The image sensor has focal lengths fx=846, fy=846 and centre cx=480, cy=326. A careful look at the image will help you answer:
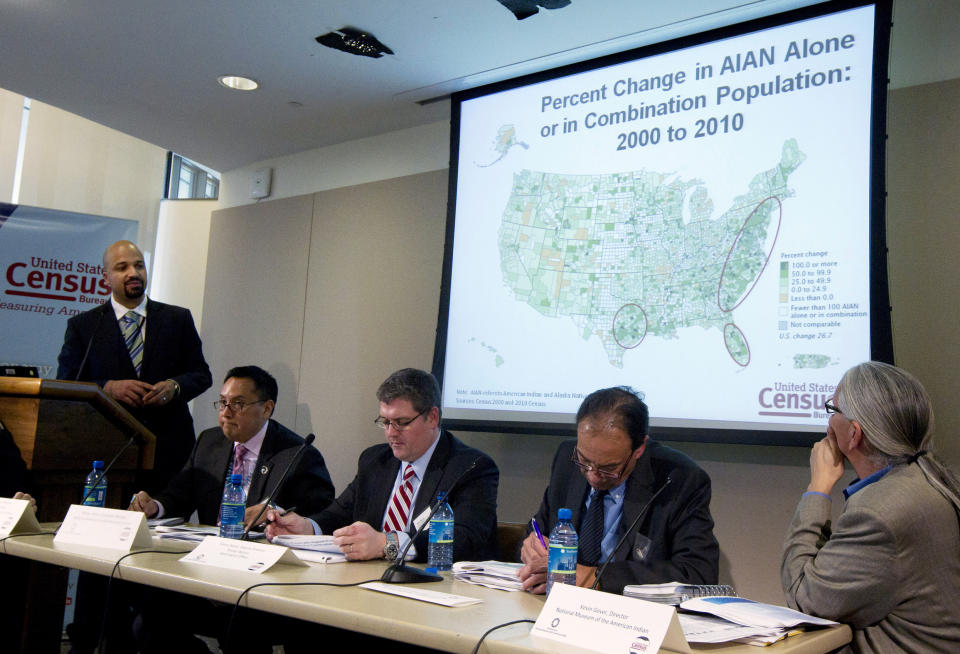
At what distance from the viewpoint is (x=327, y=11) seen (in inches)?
136

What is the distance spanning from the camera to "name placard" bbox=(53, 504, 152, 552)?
89.4 inches

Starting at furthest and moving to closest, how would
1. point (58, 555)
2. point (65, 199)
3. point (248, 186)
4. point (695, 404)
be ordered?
point (65, 199) < point (248, 186) < point (695, 404) < point (58, 555)

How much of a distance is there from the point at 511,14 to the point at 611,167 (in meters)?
0.75

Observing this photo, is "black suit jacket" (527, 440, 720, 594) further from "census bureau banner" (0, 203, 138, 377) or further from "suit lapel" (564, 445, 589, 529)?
"census bureau banner" (0, 203, 138, 377)

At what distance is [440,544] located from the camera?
234cm

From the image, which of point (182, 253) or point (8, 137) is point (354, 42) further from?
point (8, 137)

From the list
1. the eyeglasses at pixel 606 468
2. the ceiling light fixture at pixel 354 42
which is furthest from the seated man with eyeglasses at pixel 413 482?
the ceiling light fixture at pixel 354 42

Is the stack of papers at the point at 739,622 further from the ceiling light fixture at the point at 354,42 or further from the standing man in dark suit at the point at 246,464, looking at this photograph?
the ceiling light fixture at the point at 354,42

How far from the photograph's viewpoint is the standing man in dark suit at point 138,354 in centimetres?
392

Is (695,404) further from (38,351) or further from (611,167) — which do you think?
(38,351)

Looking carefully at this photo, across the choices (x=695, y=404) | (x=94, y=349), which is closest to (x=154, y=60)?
(x=94, y=349)

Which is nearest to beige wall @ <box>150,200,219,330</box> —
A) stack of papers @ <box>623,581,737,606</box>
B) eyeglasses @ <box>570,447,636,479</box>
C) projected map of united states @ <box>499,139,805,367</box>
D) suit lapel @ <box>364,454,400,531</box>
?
projected map of united states @ <box>499,139,805,367</box>

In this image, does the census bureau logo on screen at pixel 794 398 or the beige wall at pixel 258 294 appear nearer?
the census bureau logo on screen at pixel 794 398

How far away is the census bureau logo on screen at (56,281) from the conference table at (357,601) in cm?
324
